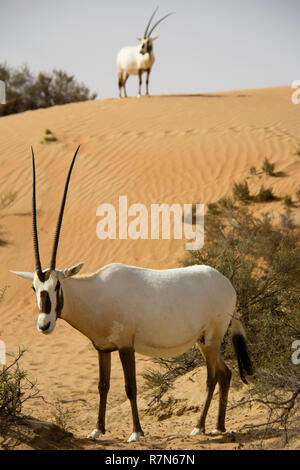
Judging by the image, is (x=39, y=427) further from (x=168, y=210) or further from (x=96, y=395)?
(x=168, y=210)

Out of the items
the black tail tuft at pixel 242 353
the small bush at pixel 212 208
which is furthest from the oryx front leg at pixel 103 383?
the small bush at pixel 212 208

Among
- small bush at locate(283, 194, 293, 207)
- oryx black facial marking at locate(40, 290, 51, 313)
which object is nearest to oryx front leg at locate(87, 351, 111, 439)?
oryx black facial marking at locate(40, 290, 51, 313)

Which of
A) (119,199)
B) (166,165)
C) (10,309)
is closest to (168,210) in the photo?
(119,199)

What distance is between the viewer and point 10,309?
40.1 feet

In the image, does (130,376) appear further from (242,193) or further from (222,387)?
(242,193)

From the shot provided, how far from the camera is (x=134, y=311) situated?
4930 millimetres

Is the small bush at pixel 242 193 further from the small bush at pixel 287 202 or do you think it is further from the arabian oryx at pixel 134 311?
the arabian oryx at pixel 134 311

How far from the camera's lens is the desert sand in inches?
264

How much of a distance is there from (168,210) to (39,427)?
1050 cm

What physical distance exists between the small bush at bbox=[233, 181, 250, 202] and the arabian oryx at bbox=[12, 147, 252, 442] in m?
9.18

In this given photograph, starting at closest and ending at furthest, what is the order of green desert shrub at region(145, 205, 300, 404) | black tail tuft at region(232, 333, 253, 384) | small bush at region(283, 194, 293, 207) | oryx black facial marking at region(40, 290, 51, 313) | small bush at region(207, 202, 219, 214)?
oryx black facial marking at region(40, 290, 51, 313), black tail tuft at region(232, 333, 253, 384), green desert shrub at region(145, 205, 300, 404), small bush at region(283, 194, 293, 207), small bush at region(207, 202, 219, 214)

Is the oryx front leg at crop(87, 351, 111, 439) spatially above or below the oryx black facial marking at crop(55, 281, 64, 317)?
below

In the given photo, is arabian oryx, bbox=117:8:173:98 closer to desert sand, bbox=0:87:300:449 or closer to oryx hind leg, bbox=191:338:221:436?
desert sand, bbox=0:87:300:449

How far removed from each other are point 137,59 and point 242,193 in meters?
12.0
